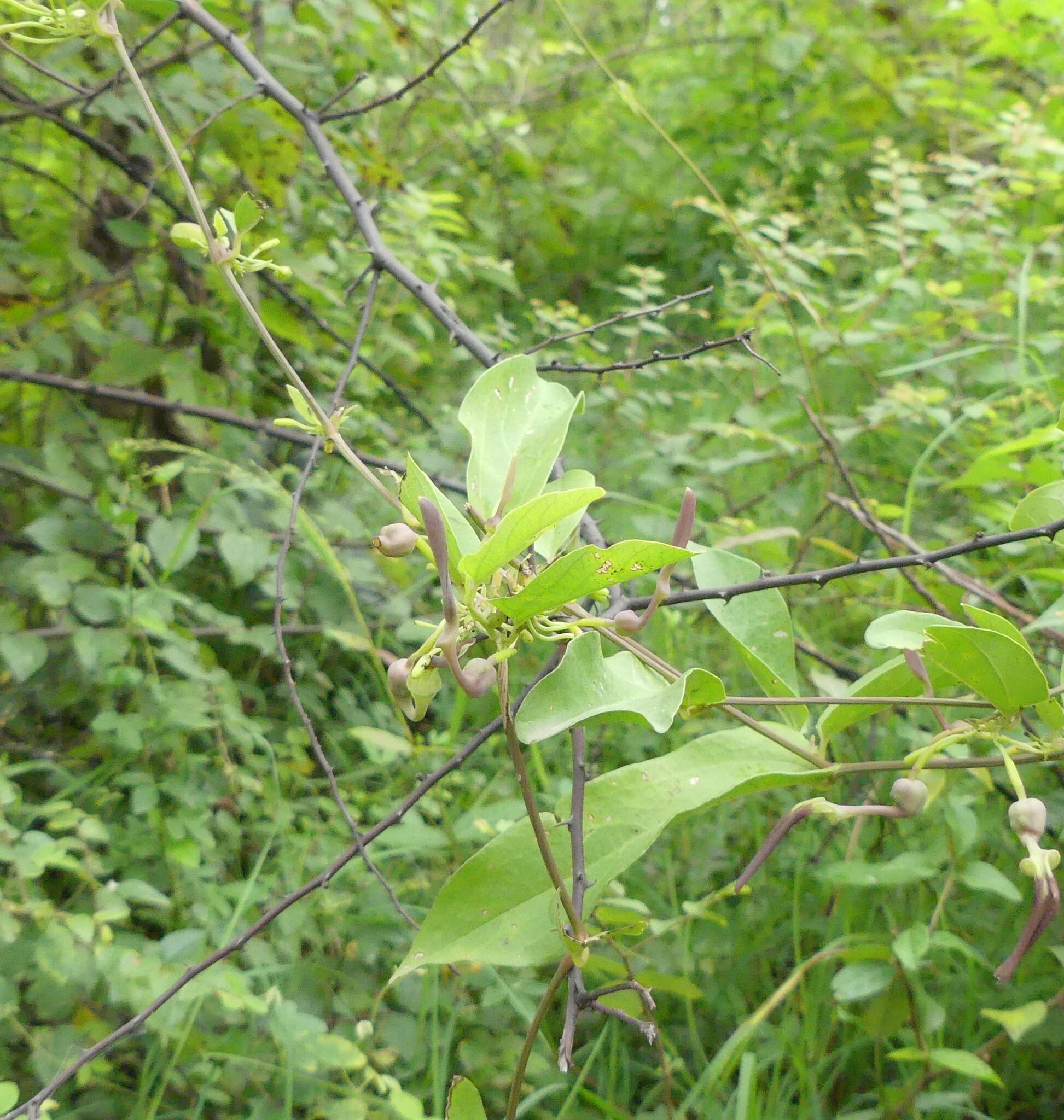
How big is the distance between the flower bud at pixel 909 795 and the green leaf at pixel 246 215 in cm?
38

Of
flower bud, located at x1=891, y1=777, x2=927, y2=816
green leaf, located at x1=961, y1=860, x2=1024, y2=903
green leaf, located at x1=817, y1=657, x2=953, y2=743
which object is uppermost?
flower bud, located at x1=891, y1=777, x2=927, y2=816

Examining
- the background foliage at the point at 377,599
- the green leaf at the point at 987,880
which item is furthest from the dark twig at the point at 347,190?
the green leaf at the point at 987,880

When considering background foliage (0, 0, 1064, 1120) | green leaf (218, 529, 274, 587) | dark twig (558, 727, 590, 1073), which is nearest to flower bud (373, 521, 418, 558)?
dark twig (558, 727, 590, 1073)

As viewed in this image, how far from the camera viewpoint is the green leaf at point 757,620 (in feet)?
1.69

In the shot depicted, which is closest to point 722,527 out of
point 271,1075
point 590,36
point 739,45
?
point 271,1075

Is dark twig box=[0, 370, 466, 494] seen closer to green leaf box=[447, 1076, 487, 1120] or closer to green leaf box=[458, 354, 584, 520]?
green leaf box=[458, 354, 584, 520]

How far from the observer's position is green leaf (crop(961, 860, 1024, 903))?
77 cm

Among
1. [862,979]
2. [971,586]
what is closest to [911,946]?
[862,979]

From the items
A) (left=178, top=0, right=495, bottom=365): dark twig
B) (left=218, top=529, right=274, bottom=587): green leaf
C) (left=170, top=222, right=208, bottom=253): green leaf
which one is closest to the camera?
(left=170, top=222, right=208, bottom=253): green leaf

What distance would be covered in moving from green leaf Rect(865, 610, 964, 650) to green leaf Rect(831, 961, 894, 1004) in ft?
1.51

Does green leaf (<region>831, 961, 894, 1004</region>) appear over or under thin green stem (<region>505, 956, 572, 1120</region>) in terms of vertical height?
under

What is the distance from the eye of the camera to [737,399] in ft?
6.38

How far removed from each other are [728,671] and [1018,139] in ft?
3.20

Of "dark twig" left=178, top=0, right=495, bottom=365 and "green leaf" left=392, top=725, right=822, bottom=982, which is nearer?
"green leaf" left=392, top=725, right=822, bottom=982
